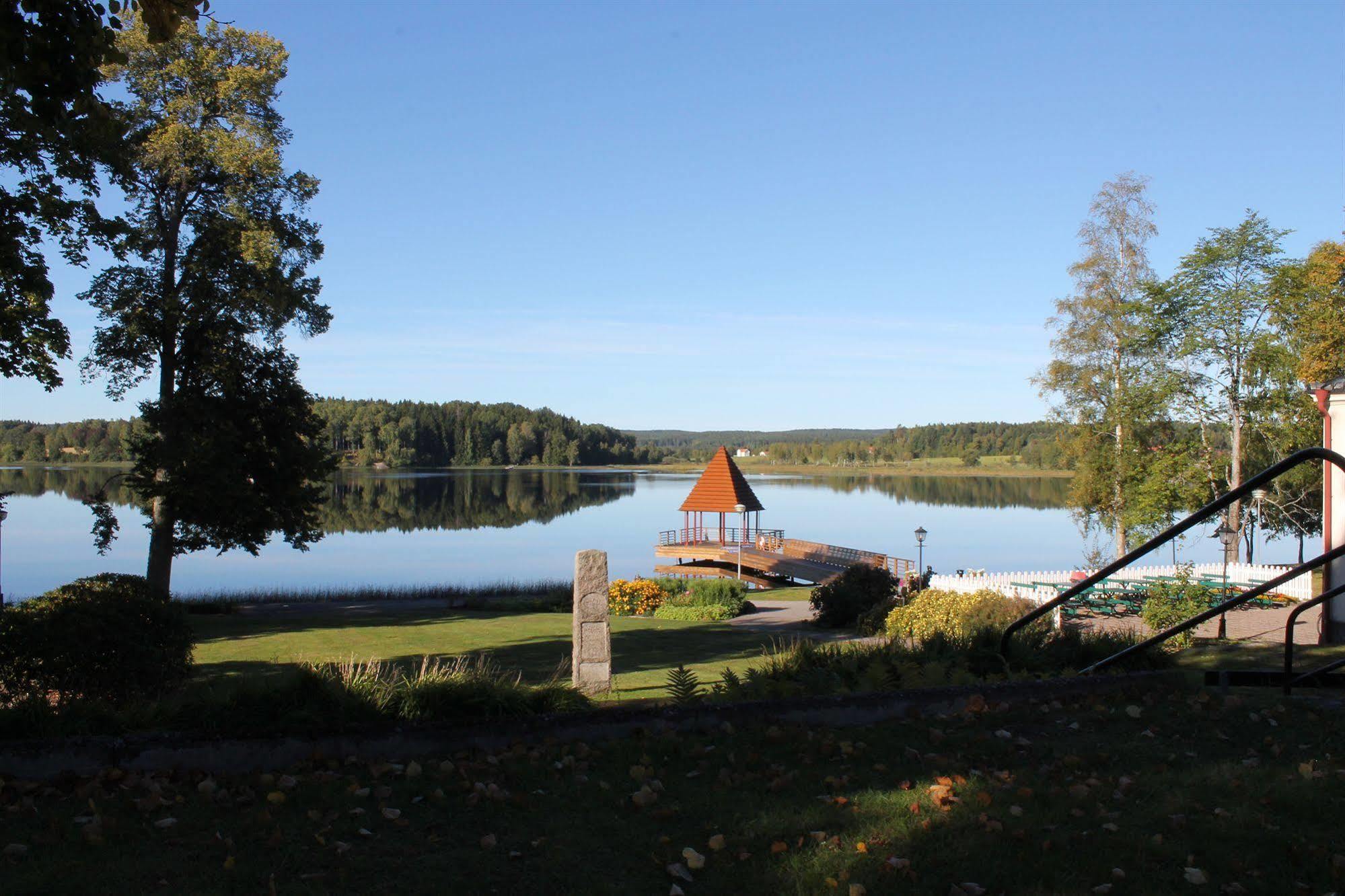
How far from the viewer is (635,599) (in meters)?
24.9

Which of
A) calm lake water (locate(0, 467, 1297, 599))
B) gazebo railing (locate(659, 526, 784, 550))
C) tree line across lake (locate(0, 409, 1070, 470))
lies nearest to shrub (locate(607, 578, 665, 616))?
calm lake water (locate(0, 467, 1297, 599))

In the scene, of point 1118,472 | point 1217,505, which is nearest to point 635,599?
point 1118,472

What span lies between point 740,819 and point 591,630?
6.29 m

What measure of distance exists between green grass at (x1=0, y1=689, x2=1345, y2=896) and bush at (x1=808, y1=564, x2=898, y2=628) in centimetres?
1530

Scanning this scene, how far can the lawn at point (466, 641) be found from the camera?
1402cm

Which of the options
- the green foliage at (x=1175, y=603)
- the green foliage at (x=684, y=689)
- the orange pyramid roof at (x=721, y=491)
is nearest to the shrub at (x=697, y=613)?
the green foliage at (x=1175, y=603)

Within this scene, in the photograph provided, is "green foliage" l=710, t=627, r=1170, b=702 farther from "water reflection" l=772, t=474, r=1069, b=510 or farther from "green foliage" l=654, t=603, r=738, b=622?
"water reflection" l=772, t=474, r=1069, b=510

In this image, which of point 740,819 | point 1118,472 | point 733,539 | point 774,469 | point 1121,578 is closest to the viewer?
point 740,819

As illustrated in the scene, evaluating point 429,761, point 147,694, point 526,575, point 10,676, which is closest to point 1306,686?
point 429,761

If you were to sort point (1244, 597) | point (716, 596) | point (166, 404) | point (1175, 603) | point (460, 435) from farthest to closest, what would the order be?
point (460, 435), point (716, 596), point (166, 404), point (1175, 603), point (1244, 597)

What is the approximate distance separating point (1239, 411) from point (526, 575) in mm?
26091

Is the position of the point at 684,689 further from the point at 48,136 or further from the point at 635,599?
the point at 635,599

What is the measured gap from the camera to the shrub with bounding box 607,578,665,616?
24625 mm

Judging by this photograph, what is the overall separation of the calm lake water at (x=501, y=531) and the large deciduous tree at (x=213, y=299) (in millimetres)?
8541
